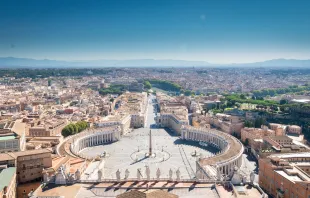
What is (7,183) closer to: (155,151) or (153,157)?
(153,157)

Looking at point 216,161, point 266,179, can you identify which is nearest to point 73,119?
point 216,161

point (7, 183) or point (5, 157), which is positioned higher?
point (5, 157)

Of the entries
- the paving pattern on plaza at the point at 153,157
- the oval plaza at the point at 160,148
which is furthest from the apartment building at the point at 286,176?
the paving pattern on plaza at the point at 153,157

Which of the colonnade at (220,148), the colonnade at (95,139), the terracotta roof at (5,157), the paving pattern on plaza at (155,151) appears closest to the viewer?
the terracotta roof at (5,157)

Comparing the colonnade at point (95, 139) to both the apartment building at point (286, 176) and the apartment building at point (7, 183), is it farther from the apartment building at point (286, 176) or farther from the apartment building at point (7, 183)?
the apartment building at point (286, 176)

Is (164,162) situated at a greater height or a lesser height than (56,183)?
lesser

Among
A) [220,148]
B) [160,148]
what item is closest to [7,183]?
[160,148]

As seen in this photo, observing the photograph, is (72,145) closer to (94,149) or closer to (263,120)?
(94,149)
